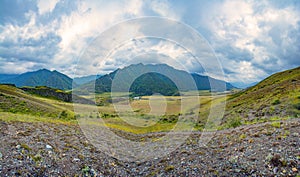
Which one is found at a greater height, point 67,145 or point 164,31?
point 164,31

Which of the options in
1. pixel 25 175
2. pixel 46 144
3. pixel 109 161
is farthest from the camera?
pixel 109 161

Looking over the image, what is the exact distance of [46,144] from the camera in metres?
19.0

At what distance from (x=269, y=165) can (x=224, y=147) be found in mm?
6547

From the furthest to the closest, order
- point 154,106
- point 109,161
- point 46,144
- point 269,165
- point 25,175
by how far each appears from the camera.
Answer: point 154,106 < point 109,161 < point 46,144 < point 269,165 < point 25,175

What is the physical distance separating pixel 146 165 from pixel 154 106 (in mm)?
47536

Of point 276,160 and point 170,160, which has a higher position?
point 276,160

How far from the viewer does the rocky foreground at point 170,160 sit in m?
13.6

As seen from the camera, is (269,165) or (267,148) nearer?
(269,165)

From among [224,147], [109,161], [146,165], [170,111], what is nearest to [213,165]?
[224,147]

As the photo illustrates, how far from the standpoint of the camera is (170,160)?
19656 mm

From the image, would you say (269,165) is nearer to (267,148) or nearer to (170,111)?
(267,148)

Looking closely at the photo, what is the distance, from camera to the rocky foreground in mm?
13578

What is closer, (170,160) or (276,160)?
(276,160)

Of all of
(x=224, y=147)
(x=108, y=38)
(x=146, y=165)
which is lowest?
(x=146, y=165)
